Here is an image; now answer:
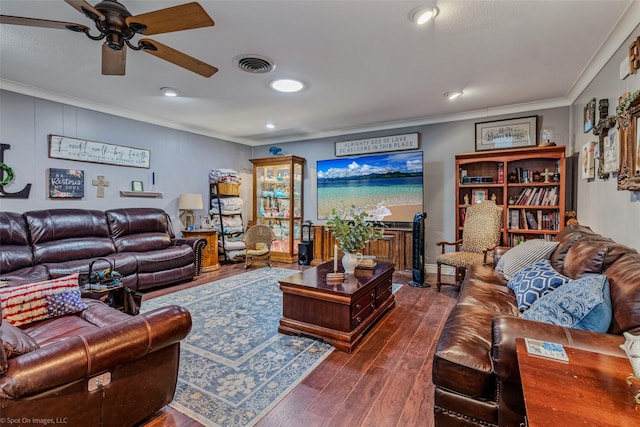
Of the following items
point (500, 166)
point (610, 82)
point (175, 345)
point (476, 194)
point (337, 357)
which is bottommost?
point (337, 357)

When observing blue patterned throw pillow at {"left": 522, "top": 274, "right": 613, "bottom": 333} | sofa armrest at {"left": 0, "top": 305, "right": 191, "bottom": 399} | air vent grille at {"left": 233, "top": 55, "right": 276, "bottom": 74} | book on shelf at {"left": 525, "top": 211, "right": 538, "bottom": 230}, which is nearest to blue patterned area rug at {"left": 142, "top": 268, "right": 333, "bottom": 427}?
sofa armrest at {"left": 0, "top": 305, "right": 191, "bottom": 399}

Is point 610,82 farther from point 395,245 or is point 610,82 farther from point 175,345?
point 175,345

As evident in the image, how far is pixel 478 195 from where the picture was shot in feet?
14.7

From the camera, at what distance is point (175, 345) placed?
5.56ft

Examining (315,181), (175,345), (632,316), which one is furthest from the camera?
(315,181)

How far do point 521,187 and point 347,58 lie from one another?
316cm

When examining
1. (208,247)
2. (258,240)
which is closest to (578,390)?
(258,240)

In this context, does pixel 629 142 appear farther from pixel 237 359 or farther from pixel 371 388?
pixel 237 359

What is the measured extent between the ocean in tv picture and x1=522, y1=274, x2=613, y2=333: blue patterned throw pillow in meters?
3.28

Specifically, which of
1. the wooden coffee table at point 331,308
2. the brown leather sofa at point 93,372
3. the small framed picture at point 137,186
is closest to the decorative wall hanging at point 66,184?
the small framed picture at point 137,186

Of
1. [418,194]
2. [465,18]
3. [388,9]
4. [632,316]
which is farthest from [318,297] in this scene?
[418,194]

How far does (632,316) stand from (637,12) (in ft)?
6.89

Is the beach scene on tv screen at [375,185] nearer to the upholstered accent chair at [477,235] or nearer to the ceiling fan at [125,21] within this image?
the upholstered accent chair at [477,235]

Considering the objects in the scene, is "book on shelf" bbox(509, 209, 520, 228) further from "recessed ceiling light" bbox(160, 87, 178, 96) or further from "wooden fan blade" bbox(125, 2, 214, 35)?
"recessed ceiling light" bbox(160, 87, 178, 96)
